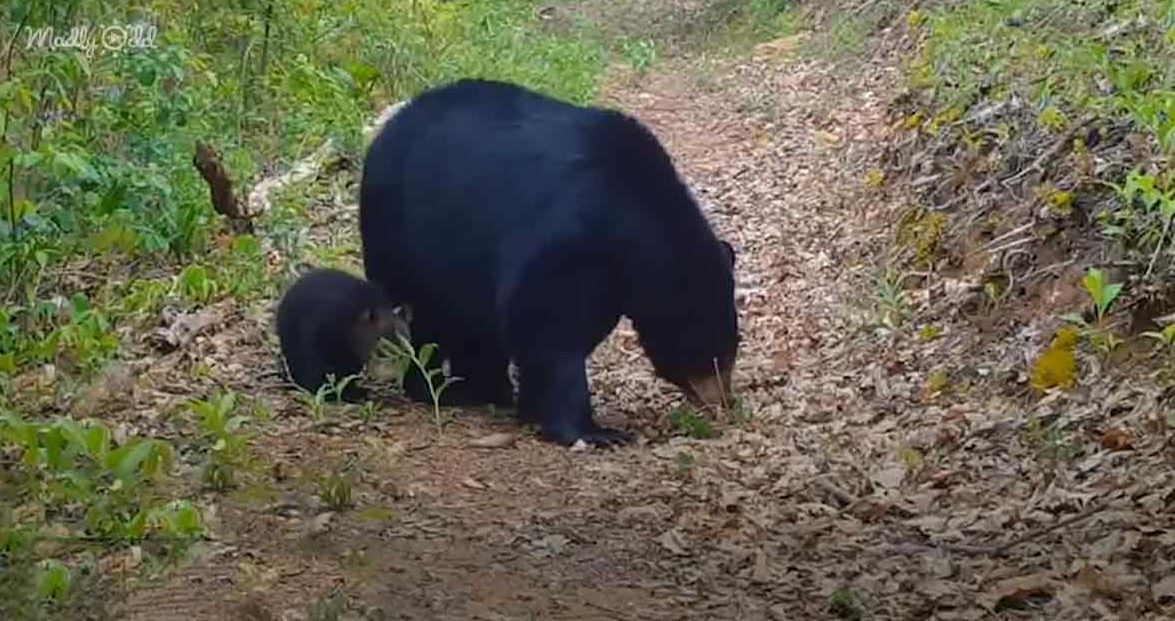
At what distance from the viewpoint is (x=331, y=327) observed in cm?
600

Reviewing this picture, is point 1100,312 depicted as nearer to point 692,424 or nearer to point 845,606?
point 692,424

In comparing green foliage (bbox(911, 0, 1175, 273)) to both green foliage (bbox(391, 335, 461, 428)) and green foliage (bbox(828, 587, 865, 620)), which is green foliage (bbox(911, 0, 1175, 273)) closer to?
green foliage (bbox(828, 587, 865, 620))

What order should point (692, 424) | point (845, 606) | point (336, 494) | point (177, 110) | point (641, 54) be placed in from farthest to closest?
point (641, 54), point (177, 110), point (692, 424), point (336, 494), point (845, 606)

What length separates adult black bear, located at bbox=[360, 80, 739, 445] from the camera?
572cm

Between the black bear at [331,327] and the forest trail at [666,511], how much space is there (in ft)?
0.54

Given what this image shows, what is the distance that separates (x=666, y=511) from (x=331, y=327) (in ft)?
6.05

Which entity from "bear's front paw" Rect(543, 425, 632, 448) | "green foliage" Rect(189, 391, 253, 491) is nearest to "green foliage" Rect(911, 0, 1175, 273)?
"bear's front paw" Rect(543, 425, 632, 448)

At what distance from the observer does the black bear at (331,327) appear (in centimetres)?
599

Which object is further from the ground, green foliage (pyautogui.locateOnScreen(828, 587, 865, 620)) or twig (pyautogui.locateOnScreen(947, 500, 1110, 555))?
green foliage (pyautogui.locateOnScreen(828, 587, 865, 620))

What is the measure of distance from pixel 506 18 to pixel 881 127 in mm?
5567

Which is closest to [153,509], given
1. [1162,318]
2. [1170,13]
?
[1162,318]

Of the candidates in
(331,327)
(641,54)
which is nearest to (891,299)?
(331,327)

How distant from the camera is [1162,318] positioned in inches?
205

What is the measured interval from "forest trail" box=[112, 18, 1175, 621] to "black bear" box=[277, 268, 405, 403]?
164 mm
